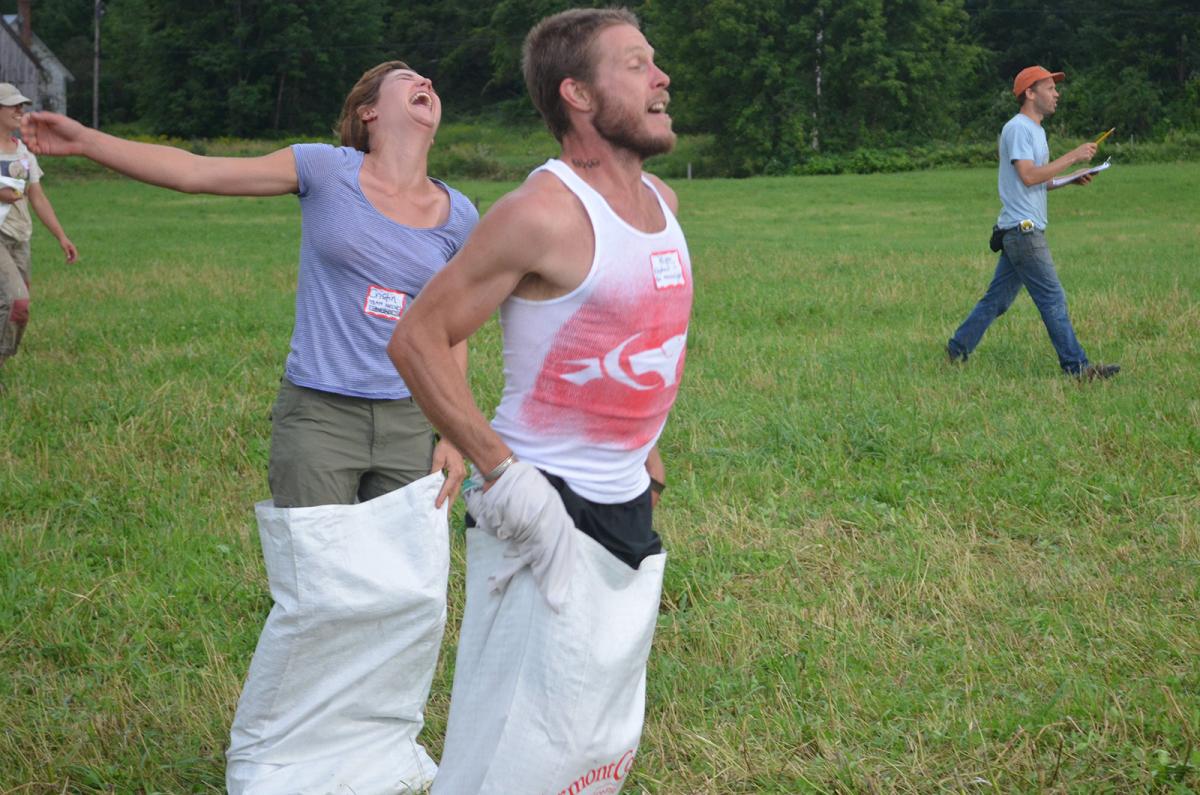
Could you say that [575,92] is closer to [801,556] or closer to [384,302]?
[384,302]

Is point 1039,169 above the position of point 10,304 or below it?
above

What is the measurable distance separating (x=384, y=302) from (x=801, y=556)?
234 centimetres

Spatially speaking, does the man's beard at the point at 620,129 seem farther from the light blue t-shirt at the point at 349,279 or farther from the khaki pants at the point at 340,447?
the khaki pants at the point at 340,447

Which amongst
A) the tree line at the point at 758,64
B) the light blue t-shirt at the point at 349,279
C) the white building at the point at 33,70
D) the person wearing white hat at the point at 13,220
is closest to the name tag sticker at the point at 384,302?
the light blue t-shirt at the point at 349,279

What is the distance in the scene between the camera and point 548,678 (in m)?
2.69

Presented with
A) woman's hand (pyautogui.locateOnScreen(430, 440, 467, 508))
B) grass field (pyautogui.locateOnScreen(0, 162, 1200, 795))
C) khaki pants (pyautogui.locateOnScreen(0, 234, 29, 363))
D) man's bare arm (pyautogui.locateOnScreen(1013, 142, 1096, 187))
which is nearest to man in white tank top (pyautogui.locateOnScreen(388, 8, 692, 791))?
woman's hand (pyautogui.locateOnScreen(430, 440, 467, 508))

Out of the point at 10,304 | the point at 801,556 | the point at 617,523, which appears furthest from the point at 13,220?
the point at 617,523

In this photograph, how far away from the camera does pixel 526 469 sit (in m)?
2.67

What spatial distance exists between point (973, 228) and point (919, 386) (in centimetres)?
1693

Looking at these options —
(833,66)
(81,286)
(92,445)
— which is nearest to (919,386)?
(92,445)

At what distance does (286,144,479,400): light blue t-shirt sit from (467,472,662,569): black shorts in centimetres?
125

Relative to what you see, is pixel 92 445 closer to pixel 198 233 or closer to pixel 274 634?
pixel 274 634

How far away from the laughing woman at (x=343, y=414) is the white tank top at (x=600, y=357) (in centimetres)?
88

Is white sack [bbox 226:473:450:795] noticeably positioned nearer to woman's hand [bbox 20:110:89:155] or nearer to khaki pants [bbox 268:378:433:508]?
khaki pants [bbox 268:378:433:508]
